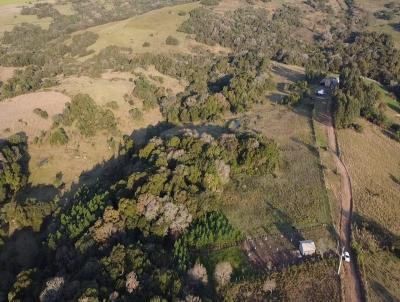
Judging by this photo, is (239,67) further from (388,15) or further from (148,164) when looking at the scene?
(388,15)

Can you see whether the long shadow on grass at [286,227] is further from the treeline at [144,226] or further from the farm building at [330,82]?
the farm building at [330,82]

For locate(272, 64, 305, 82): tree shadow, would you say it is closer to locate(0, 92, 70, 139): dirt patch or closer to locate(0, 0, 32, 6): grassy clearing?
locate(0, 92, 70, 139): dirt patch

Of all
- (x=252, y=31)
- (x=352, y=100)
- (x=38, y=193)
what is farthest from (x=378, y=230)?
(x=252, y=31)

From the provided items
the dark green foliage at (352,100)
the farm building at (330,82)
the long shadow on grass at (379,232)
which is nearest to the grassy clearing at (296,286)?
the long shadow on grass at (379,232)

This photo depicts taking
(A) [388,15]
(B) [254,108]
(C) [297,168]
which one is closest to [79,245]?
(C) [297,168]

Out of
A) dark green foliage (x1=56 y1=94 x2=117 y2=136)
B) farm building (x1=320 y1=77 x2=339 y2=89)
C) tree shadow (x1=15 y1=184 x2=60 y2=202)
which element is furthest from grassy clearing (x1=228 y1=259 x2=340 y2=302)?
farm building (x1=320 y1=77 x2=339 y2=89)

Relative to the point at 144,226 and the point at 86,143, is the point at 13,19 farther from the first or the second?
the point at 144,226
